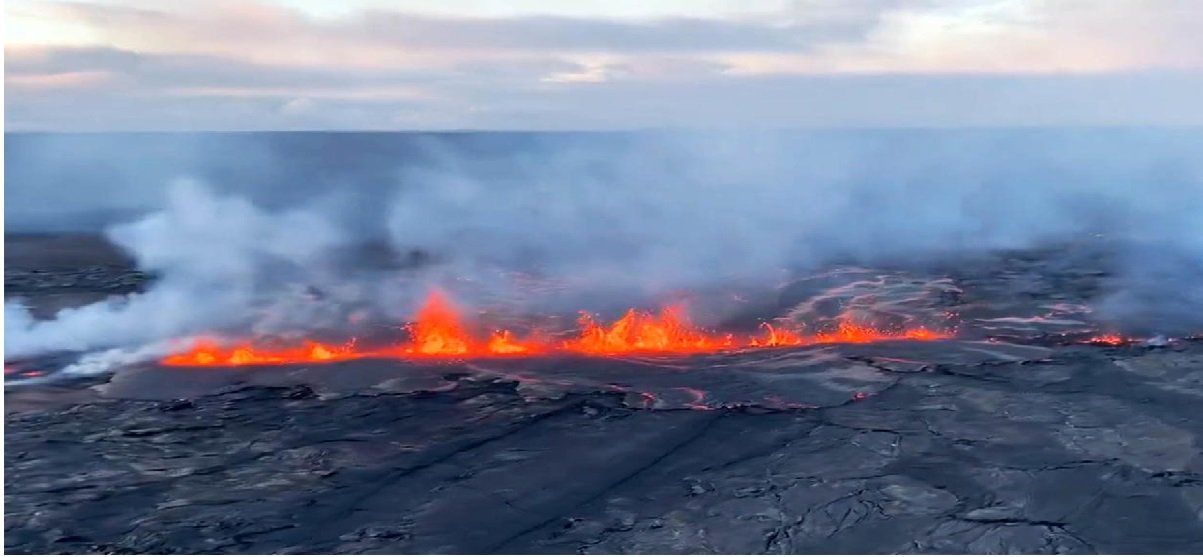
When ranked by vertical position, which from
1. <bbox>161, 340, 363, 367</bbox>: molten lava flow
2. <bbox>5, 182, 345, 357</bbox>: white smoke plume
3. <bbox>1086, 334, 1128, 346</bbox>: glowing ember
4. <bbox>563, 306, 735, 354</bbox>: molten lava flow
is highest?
<bbox>5, 182, 345, 357</bbox>: white smoke plume

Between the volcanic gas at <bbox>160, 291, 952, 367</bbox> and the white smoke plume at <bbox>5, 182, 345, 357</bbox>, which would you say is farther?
the white smoke plume at <bbox>5, 182, 345, 357</bbox>

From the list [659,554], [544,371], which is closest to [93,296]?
[544,371]

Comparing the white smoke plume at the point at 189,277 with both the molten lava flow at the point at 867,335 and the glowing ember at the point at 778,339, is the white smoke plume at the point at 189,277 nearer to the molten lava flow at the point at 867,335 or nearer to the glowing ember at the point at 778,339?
the glowing ember at the point at 778,339

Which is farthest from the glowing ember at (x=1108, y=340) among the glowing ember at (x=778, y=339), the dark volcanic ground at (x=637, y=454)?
the glowing ember at (x=778, y=339)

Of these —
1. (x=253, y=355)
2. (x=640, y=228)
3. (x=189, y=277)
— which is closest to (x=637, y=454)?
(x=253, y=355)

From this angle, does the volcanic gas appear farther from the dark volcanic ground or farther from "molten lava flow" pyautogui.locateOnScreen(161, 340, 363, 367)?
the dark volcanic ground

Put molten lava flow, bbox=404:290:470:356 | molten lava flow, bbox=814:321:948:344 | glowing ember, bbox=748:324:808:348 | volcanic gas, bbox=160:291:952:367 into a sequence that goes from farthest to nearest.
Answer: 1. molten lava flow, bbox=814:321:948:344
2. glowing ember, bbox=748:324:808:348
3. molten lava flow, bbox=404:290:470:356
4. volcanic gas, bbox=160:291:952:367

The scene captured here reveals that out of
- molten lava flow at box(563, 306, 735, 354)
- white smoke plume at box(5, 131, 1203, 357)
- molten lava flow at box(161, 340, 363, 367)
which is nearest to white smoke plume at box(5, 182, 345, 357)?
white smoke plume at box(5, 131, 1203, 357)
